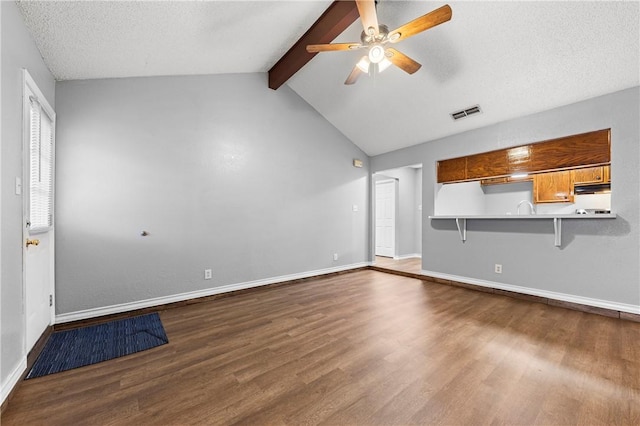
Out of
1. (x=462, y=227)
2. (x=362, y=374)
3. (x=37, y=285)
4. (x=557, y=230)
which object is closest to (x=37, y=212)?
(x=37, y=285)

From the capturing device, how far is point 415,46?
Answer: 300 cm

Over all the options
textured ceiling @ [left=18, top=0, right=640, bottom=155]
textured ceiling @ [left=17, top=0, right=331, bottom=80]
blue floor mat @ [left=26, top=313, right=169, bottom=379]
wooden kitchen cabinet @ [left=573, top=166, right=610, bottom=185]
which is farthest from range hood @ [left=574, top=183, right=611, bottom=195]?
blue floor mat @ [left=26, top=313, right=169, bottom=379]

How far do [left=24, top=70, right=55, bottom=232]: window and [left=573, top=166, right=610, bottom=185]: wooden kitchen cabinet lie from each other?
6.52 m

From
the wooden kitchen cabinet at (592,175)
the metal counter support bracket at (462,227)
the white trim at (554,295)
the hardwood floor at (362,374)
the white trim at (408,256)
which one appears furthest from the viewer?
the white trim at (408,256)

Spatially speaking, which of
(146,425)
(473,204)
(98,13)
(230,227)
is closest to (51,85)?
(98,13)

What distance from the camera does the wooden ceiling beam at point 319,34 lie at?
275 cm

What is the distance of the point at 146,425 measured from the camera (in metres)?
1.39

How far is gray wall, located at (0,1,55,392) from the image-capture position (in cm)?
159

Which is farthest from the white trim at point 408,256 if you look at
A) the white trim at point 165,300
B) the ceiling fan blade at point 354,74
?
the ceiling fan blade at point 354,74

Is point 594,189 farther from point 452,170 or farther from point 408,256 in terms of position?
point 408,256

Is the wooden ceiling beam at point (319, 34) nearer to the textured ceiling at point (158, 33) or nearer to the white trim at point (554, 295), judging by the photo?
the textured ceiling at point (158, 33)

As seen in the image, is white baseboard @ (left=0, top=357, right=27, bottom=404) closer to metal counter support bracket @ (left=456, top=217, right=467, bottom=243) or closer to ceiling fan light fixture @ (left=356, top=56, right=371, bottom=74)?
ceiling fan light fixture @ (left=356, top=56, right=371, bottom=74)

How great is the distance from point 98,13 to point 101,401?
2.87 m

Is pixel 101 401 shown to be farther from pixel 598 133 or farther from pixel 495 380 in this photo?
pixel 598 133
